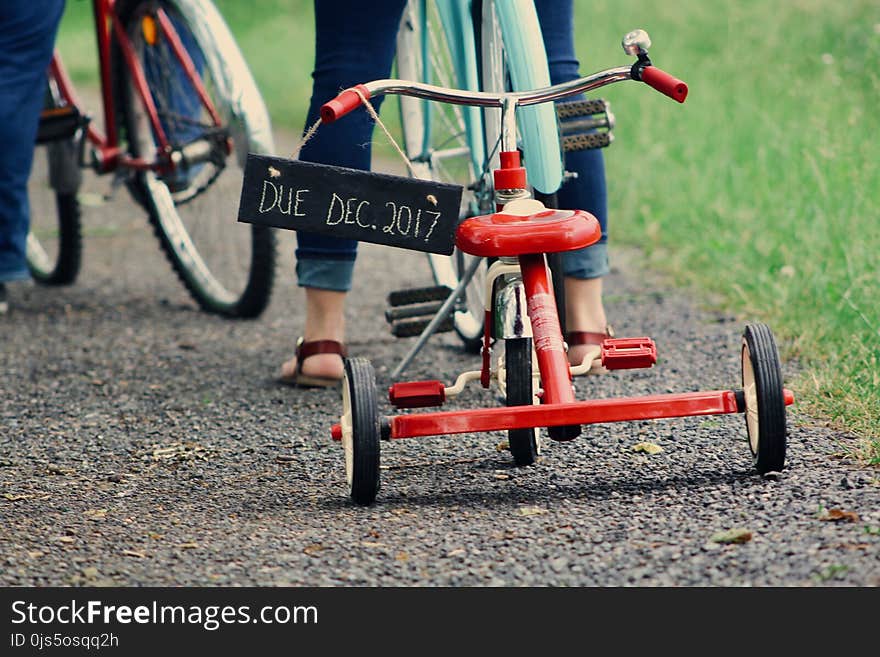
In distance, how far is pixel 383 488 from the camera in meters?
2.13

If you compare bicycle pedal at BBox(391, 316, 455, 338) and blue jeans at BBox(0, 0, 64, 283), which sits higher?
blue jeans at BBox(0, 0, 64, 283)

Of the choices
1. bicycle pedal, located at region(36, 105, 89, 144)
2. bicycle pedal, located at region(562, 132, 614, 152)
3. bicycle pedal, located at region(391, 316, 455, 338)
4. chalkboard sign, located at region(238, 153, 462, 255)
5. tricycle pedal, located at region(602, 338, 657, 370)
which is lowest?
bicycle pedal, located at region(391, 316, 455, 338)

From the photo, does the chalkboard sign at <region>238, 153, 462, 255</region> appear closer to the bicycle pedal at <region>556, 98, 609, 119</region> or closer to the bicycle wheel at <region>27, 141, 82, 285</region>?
the bicycle pedal at <region>556, 98, 609, 119</region>

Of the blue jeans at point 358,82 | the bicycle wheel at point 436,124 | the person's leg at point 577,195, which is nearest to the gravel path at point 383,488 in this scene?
the person's leg at point 577,195

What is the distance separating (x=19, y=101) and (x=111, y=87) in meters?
0.47

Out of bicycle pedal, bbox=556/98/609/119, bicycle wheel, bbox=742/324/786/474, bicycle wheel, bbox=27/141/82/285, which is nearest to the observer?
bicycle wheel, bbox=742/324/786/474

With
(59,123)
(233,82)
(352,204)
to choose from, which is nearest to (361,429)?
(352,204)

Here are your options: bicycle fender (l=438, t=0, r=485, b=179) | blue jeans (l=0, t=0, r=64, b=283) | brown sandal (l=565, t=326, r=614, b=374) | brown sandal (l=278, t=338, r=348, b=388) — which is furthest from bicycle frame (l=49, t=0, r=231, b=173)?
brown sandal (l=565, t=326, r=614, b=374)

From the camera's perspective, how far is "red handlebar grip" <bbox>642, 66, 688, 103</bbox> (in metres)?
1.83

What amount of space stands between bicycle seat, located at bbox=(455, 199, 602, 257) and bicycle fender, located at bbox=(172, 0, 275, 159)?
1150mm

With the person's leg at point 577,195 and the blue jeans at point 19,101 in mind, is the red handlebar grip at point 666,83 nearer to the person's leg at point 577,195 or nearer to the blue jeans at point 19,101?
the person's leg at point 577,195
